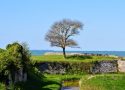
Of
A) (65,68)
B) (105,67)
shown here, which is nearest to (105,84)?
(65,68)

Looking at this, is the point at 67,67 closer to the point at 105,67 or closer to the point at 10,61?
the point at 105,67

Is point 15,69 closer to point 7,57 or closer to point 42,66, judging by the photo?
point 7,57

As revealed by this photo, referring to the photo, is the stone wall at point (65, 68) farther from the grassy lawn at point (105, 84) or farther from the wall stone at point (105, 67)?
the grassy lawn at point (105, 84)

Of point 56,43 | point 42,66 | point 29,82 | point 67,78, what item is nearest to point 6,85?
point 29,82

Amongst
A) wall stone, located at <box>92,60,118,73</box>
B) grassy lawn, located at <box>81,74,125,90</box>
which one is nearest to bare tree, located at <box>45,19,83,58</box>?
wall stone, located at <box>92,60,118,73</box>

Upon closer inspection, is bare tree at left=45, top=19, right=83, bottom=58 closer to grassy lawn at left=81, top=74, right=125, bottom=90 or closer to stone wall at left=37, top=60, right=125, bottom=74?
stone wall at left=37, top=60, right=125, bottom=74

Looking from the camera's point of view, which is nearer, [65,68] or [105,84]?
[105,84]

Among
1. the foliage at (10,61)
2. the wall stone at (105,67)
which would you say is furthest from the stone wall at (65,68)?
the foliage at (10,61)

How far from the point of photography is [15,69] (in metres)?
45.8

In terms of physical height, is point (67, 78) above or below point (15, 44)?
below

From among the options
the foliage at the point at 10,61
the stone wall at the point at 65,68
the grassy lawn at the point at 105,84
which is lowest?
the grassy lawn at the point at 105,84

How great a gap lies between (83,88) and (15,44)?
27.6 ft

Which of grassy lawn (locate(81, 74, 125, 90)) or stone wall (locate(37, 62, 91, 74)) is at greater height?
stone wall (locate(37, 62, 91, 74))

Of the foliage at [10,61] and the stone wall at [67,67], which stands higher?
the foliage at [10,61]
